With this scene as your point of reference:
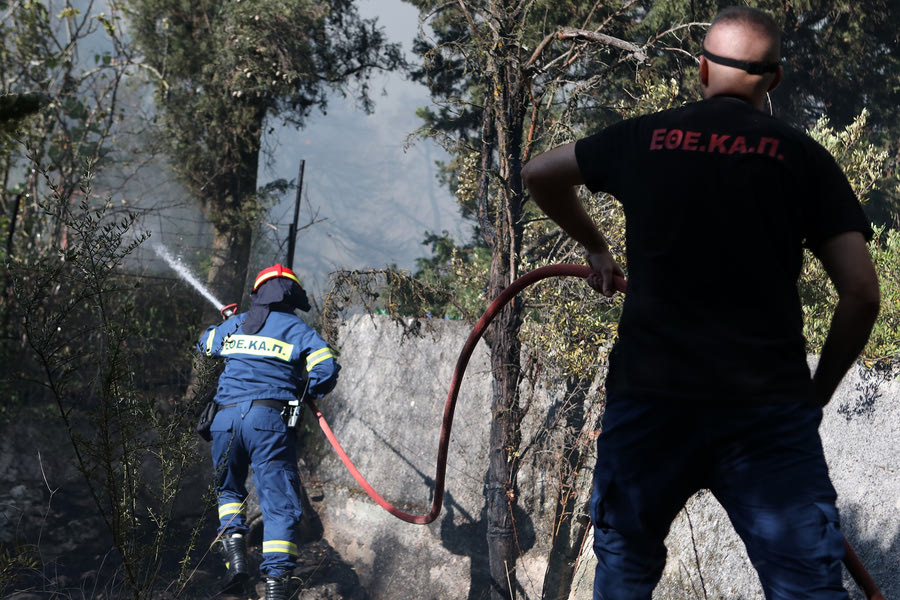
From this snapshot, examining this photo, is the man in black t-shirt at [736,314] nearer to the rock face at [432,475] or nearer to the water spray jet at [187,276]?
the rock face at [432,475]

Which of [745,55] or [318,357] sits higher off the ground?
[745,55]

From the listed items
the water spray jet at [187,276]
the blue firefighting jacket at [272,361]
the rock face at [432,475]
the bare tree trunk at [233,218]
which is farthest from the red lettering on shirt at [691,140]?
the bare tree trunk at [233,218]

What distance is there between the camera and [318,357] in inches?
207

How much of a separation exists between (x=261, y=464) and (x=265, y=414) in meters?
0.34

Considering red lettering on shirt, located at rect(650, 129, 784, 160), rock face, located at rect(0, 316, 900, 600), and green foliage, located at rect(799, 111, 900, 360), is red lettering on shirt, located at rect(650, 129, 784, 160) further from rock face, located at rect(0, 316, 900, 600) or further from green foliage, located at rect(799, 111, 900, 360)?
rock face, located at rect(0, 316, 900, 600)

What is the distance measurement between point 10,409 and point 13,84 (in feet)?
10.5

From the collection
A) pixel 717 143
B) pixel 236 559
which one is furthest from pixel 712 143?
pixel 236 559

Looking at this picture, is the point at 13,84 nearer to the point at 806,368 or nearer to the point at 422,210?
the point at 806,368

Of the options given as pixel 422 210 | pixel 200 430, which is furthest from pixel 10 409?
pixel 422 210

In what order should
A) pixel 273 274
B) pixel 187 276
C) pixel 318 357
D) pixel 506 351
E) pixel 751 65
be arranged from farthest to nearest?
pixel 187 276, pixel 273 274, pixel 318 357, pixel 506 351, pixel 751 65

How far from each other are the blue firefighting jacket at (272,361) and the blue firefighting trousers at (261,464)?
14cm

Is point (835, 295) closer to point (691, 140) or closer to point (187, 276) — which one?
point (691, 140)

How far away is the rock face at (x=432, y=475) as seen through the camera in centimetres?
362

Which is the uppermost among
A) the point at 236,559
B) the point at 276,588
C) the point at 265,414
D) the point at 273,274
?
the point at 273,274
